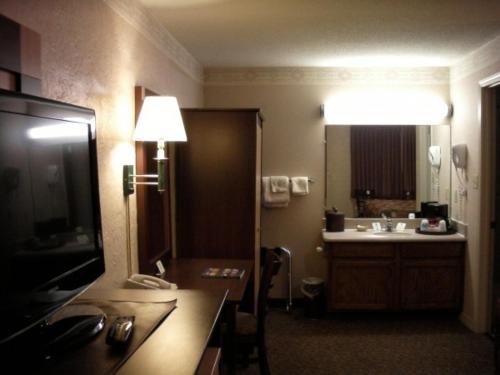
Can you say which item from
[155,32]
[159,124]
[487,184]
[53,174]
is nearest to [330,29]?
[155,32]

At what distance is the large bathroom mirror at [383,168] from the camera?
14.5 ft

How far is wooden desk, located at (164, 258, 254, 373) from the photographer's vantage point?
2385 mm

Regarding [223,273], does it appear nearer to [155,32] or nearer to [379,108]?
[155,32]

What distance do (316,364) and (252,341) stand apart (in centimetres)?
80

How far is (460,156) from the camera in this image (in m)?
3.93

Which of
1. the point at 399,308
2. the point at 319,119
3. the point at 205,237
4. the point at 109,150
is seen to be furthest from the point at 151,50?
the point at 399,308

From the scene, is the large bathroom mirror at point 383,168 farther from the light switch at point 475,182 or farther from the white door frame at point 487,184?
the white door frame at point 487,184

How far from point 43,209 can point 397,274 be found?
11.5 feet

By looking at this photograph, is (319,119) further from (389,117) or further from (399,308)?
(399,308)

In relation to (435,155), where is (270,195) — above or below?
below

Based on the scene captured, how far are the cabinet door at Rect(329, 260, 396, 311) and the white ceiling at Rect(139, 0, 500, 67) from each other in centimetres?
184

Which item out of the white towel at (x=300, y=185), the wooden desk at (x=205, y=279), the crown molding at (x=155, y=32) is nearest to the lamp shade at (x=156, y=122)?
the crown molding at (x=155, y=32)

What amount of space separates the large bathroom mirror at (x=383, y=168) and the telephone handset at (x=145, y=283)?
2.51m

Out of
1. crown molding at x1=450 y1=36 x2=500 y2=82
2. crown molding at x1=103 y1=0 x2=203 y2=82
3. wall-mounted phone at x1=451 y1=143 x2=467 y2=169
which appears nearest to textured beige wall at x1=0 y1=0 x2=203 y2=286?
crown molding at x1=103 y1=0 x2=203 y2=82
